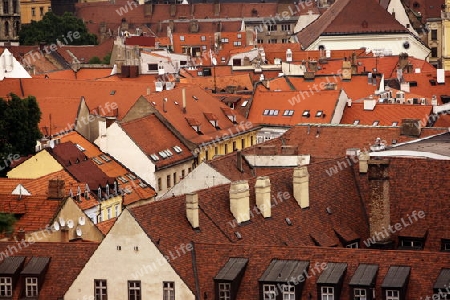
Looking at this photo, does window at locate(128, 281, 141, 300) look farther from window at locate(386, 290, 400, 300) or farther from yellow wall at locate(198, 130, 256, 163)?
yellow wall at locate(198, 130, 256, 163)

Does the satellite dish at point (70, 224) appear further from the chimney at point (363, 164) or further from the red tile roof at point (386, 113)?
the red tile roof at point (386, 113)

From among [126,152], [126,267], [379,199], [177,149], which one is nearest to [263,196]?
[379,199]

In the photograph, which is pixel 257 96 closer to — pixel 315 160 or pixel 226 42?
pixel 315 160

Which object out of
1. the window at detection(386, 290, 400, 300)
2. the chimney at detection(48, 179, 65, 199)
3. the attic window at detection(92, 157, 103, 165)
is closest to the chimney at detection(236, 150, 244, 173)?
the chimney at detection(48, 179, 65, 199)

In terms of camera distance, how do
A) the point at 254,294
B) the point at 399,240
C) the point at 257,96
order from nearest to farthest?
1. the point at 254,294
2. the point at 399,240
3. the point at 257,96

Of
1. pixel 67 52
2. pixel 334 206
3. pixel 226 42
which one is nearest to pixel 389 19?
pixel 226 42

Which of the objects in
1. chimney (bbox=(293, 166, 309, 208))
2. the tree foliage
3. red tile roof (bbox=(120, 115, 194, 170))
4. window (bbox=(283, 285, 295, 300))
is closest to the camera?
window (bbox=(283, 285, 295, 300))
